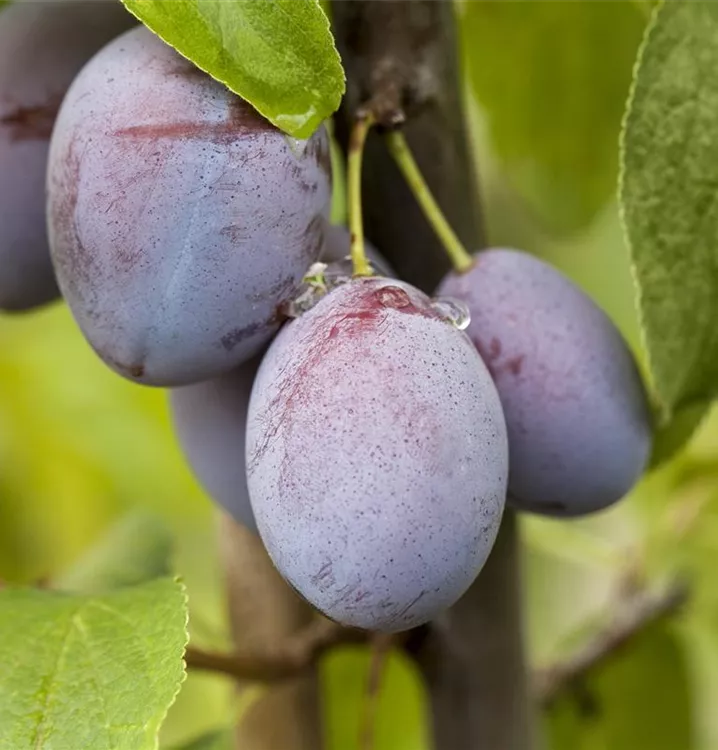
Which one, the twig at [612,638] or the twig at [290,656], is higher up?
the twig at [290,656]

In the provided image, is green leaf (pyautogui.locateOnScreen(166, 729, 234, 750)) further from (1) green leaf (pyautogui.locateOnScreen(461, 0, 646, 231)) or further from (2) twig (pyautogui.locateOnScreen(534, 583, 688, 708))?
(1) green leaf (pyautogui.locateOnScreen(461, 0, 646, 231))

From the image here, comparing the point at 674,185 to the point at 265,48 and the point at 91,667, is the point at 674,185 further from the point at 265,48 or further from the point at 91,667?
the point at 91,667

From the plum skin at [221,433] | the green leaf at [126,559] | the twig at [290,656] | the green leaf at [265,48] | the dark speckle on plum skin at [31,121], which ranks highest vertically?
the green leaf at [265,48]

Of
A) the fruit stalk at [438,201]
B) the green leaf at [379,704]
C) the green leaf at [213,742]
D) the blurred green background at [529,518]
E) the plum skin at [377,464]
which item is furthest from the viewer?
the green leaf at [379,704]

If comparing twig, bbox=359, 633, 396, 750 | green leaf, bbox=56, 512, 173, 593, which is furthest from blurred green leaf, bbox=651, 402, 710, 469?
green leaf, bbox=56, 512, 173, 593

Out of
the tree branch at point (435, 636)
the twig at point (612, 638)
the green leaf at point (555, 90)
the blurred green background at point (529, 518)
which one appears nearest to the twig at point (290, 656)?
the tree branch at point (435, 636)

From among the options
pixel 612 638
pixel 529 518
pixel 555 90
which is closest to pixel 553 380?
pixel 555 90

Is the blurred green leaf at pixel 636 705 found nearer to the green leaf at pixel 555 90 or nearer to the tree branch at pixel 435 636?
the tree branch at pixel 435 636
